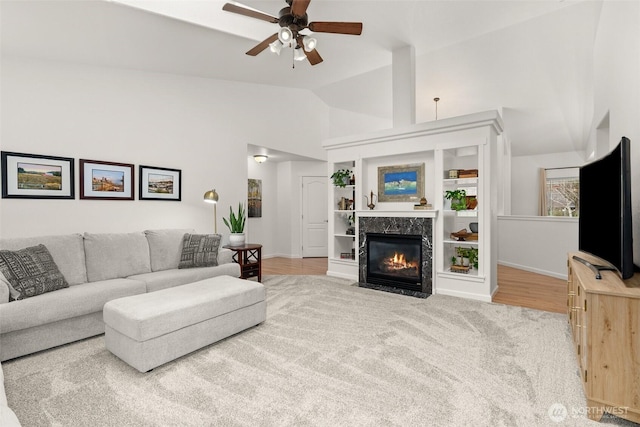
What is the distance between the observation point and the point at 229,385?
2.07m

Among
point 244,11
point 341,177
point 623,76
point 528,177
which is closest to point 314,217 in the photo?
point 341,177

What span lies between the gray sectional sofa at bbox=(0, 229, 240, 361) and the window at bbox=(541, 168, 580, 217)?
9.04 metres

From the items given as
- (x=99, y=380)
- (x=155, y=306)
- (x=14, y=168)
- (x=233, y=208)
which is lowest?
(x=99, y=380)

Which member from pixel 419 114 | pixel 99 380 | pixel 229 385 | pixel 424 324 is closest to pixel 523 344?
pixel 424 324

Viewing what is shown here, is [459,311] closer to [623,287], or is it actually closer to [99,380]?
[623,287]

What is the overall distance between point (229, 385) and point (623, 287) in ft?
8.05

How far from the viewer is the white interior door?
7.69 m

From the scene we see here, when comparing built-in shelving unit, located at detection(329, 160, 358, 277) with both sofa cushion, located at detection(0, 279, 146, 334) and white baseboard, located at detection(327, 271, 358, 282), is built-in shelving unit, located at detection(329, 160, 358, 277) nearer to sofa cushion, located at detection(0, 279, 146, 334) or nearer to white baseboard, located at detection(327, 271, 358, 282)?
white baseboard, located at detection(327, 271, 358, 282)

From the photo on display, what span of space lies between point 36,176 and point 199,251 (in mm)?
1866

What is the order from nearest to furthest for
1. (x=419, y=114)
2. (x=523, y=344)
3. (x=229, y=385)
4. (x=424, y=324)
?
(x=229, y=385), (x=523, y=344), (x=424, y=324), (x=419, y=114)

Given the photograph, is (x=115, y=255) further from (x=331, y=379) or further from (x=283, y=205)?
(x=283, y=205)

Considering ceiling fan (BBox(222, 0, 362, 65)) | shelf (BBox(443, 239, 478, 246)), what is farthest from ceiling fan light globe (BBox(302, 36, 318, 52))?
shelf (BBox(443, 239, 478, 246))

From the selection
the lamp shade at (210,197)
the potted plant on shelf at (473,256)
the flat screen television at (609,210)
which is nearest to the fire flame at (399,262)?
the potted plant on shelf at (473,256)

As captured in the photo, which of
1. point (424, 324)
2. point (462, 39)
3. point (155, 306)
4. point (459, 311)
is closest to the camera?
point (155, 306)
